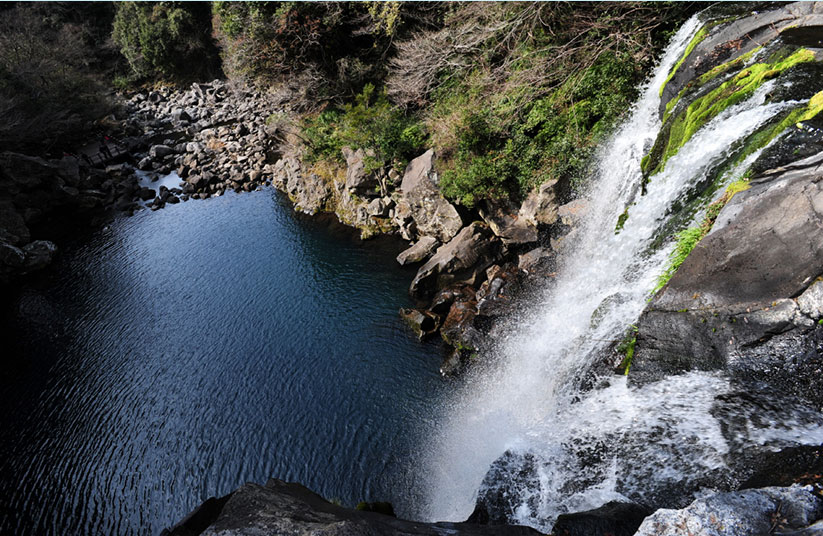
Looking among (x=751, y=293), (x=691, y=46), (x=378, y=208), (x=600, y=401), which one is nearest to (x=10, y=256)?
(x=378, y=208)

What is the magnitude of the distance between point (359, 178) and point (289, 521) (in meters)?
15.1

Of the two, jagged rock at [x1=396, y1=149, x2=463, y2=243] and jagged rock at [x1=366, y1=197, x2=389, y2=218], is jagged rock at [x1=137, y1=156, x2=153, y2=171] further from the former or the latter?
jagged rock at [x1=396, y1=149, x2=463, y2=243]

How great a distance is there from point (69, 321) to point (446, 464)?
16086 mm

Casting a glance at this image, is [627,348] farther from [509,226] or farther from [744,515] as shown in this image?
[509,226]

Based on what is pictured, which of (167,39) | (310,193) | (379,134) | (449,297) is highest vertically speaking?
(167,39)

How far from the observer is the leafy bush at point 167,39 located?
39156mm

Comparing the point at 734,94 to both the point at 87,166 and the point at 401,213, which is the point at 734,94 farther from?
the point at 87,166

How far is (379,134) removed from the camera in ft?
57.1

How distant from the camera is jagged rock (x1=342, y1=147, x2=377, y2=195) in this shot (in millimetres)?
17953

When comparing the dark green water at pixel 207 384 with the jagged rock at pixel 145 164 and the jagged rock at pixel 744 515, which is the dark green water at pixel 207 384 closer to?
the jagged rock at pixel 744 515

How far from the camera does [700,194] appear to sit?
723 cm

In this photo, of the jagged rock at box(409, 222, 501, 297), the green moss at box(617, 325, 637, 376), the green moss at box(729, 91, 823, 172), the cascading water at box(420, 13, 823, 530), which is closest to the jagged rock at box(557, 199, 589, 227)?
the cascading water at box(420, 13, 823, 530)

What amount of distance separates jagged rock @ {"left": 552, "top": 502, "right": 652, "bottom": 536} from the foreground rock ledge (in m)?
0.68

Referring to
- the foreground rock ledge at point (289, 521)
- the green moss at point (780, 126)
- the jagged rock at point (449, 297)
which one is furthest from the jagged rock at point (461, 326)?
the green moss at point (780, 126)
